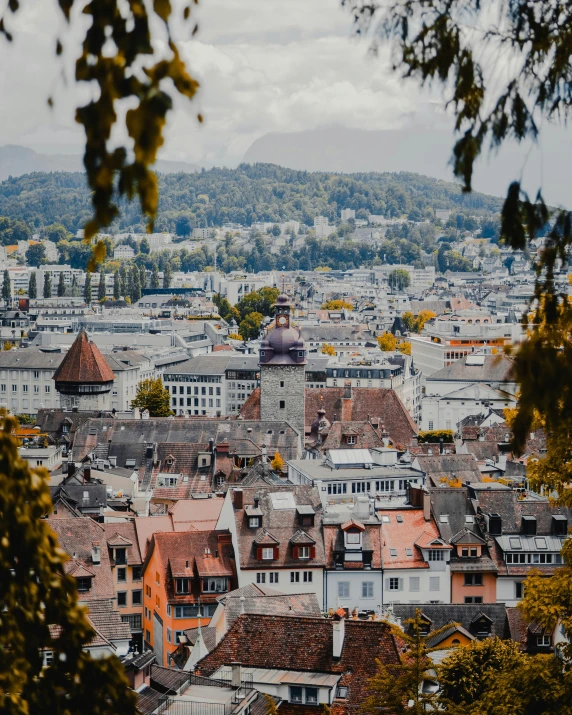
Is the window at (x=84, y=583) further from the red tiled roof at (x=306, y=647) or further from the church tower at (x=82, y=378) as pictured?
the church tower at (x=82, y=378)

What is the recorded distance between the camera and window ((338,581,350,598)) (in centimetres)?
3688

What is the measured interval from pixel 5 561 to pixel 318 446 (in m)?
Result: 59.6

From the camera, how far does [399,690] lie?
19172 mm

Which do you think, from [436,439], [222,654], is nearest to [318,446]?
[436,439]

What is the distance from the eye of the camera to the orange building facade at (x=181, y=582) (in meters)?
35.5

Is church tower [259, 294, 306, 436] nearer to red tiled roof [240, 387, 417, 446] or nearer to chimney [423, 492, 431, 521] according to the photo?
red tiled roof [240, 387, 417, 446]

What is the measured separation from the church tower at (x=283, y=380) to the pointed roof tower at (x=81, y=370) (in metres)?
11.5

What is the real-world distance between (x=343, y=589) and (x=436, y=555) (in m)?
2.97

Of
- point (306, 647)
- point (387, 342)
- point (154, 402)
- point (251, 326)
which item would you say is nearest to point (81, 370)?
point (154, 402)

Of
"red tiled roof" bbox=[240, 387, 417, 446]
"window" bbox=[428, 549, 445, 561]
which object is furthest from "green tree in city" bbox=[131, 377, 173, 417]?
"window" bbox=[428, 549, 445, 561]

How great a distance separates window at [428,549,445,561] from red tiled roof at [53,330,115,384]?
139 feet

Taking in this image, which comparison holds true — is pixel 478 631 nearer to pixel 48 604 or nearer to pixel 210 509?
pixel 210 509

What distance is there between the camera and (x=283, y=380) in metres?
71.2

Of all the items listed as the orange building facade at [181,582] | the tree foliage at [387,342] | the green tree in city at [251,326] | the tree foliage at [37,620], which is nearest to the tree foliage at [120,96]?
the tree foliage at [37,620]
